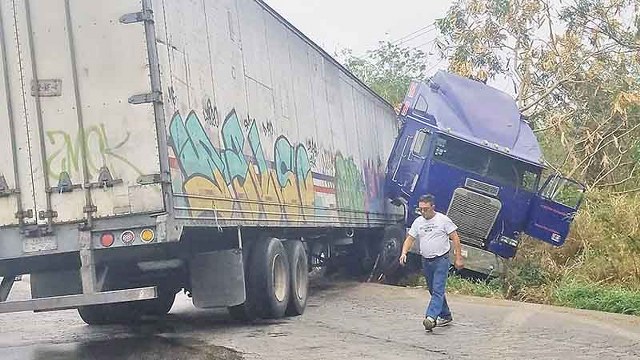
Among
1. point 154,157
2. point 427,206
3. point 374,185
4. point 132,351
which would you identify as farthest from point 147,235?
point 374,185

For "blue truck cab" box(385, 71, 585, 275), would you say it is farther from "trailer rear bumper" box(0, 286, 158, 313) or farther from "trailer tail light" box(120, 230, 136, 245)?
"trailer tail light" box(120, 230, 136, 245)

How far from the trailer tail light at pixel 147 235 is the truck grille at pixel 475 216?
8.56 metres

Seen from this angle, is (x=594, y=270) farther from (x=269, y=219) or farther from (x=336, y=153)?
(x=269, y=219)

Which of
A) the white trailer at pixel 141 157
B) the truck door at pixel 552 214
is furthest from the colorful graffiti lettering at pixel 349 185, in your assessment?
the white trailer at pixel 141 157

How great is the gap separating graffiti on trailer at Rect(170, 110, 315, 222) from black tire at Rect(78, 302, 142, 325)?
2.17 metres

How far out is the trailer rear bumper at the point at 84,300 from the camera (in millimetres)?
7389

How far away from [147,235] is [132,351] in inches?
62.5

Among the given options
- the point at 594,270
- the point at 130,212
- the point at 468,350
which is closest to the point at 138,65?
the point at 130,212

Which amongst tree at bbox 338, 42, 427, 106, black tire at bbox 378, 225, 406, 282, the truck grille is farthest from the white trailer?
tree at bbox 338, 42, 427, 106

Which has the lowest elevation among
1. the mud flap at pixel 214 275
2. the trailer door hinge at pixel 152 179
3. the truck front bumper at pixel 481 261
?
the truck front bumper at pixel 481 261

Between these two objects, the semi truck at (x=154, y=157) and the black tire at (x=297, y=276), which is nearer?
the semi truck at (x=154, y=157)

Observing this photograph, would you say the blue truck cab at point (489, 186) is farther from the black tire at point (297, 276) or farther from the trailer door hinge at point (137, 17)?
the trailer door hinge at point (137, 17)

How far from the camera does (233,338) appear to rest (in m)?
8.87

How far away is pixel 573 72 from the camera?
71.6ft
